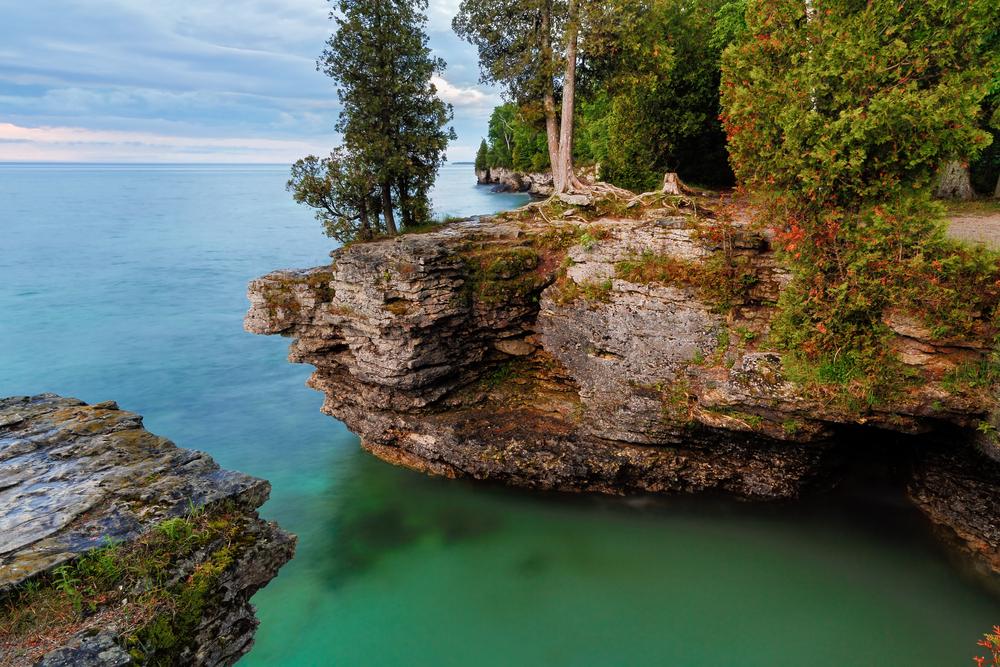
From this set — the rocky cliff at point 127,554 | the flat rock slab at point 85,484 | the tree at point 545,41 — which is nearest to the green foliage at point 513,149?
the tree at point 545,41

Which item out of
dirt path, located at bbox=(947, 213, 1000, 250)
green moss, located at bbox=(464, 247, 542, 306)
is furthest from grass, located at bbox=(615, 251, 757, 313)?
dirt path, located at bbox=(947, 213, 1000, 250)

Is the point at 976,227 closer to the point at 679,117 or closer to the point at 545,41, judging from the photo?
the point at 679,117

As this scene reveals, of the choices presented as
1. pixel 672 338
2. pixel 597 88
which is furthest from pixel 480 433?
pixel 597 88

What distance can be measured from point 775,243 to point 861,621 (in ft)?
26.0

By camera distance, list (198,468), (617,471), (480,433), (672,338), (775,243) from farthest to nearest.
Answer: (480,433) < (617,471) < (672,338) < (775,243) < (198,468)

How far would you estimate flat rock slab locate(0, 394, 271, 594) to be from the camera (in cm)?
641

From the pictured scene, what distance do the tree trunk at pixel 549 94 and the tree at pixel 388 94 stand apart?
3132 mm

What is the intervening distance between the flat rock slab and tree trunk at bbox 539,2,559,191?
1241 centimetres

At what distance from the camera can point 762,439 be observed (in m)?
11.5

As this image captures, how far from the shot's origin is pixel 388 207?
1642 centimetres

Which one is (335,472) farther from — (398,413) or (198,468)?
(198,468)

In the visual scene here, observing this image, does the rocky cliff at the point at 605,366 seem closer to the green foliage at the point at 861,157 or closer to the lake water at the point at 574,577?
the green foliage at the point at 861,157

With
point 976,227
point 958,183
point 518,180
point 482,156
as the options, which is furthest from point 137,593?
point 482,156

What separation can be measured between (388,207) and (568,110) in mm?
6403
